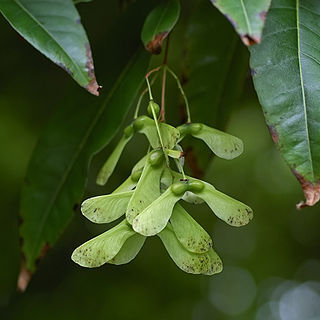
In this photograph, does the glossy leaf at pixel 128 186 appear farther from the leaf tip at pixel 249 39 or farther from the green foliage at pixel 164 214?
the leaf tip at pixel 249 39

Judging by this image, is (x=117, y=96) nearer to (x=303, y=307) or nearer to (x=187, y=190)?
(x=187, y=190)

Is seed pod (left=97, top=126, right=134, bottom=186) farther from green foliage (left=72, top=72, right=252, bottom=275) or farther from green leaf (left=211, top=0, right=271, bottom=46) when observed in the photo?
green leaf (left=211, top=0, right=271, bottom=46)

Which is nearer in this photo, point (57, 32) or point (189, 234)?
point (189, 234)

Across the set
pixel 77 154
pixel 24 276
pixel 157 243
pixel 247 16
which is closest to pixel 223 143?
pixel 247 16

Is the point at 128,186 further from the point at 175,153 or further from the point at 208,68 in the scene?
the point at 208,68

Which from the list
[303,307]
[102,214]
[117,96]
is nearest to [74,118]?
[117,96]

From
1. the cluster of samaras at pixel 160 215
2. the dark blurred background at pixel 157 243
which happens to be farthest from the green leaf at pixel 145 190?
the dark blurred background at pixel 157 243
